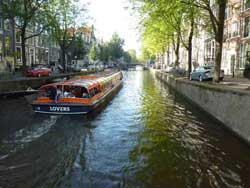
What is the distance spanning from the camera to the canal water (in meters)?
6.99

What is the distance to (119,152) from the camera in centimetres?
908

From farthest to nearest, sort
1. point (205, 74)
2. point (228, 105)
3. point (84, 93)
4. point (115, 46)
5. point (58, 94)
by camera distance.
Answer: point (115, 46) < point (205, 74) < point (84, 93) < point (58, 94) < point (228, 105)

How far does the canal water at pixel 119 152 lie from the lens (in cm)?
699

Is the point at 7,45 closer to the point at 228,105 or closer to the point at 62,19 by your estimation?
the point at 62,19

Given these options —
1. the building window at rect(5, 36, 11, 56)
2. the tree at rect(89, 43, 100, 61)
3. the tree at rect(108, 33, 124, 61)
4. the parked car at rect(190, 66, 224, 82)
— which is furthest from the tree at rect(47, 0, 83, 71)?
the tree at rect(108, 33, 124, 61)

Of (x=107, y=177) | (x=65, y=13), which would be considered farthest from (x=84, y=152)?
(x=65, y=13)

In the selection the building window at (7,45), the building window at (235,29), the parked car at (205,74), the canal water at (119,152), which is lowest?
the canal water at (119,152)

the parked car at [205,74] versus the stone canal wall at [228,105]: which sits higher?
the parked car at [205,74]

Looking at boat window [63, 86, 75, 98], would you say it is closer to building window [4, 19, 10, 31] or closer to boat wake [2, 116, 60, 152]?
boat wake [2, 116, 60, 152]

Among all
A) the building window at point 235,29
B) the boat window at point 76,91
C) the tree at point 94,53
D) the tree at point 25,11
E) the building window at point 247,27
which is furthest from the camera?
the tree at point 94,53

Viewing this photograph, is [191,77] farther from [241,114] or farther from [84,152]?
[84,152]

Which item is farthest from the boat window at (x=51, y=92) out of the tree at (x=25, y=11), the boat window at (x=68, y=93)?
the tree at (x=25, y=11)

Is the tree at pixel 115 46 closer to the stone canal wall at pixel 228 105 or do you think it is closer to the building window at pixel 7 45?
the building window at pixel 7 45

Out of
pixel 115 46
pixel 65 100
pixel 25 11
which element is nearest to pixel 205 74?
pixel 65 100
